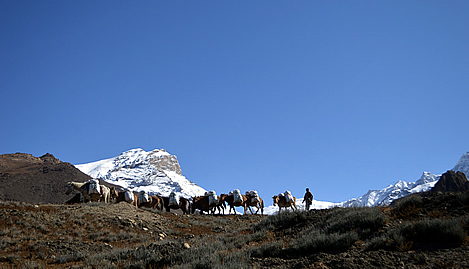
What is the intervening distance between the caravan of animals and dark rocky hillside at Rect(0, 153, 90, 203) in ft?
180

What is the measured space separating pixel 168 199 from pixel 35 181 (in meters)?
78.1

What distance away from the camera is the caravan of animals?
27769 millimetres

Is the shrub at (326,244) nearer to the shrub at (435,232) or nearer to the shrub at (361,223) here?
the shrub at (361,223)

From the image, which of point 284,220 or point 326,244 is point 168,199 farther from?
point 326,244

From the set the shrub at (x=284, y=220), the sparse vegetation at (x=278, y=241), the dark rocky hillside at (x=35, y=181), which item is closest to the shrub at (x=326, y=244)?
the sparse vegetation at (x=278, y=241)

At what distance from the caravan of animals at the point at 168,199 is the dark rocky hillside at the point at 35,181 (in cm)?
5475

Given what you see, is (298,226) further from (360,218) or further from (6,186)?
(6,186)

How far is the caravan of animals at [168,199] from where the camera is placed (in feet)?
91.1

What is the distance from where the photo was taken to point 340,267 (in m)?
7.27

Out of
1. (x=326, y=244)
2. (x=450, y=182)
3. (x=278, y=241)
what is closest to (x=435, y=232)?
(x=326, y=244)

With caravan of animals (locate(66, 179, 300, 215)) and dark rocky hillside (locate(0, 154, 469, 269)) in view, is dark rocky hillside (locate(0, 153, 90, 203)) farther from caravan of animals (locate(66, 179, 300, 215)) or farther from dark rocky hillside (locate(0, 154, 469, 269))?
dark rocky hillside (locate(0, 154, 469, 269))

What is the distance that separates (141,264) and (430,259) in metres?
6.87

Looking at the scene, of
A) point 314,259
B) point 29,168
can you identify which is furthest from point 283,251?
point 29,168

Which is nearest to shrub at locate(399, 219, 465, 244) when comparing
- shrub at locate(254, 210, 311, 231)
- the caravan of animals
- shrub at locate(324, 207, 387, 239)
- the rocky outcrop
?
shrub at locate(324, 207, 387, 239)
